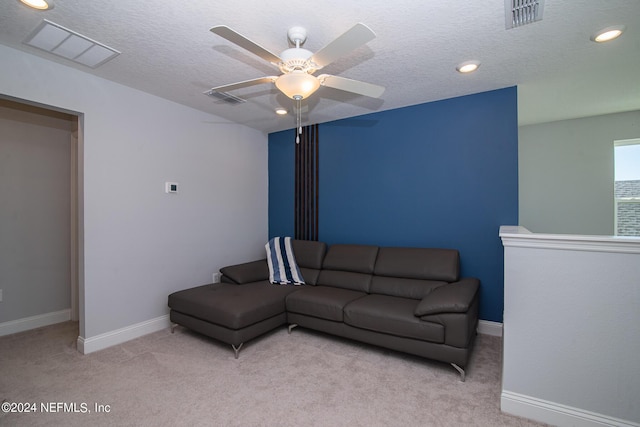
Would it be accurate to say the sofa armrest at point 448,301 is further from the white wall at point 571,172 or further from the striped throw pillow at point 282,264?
the white wall at point 571,172

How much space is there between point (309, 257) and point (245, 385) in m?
1.84

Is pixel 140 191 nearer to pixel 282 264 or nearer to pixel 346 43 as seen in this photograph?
pixel 282 264

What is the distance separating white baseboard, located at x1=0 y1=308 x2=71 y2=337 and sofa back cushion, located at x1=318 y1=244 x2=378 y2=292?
3106 millimetres

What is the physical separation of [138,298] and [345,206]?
2661mm

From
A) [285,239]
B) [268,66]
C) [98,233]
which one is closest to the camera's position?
[268,66]

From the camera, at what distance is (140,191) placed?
10.5ft

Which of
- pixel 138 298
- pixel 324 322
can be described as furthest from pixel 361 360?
pixel 138 298

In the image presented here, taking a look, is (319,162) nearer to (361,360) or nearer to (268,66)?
(268,66)

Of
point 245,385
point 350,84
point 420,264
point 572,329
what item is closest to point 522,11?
point 350,84

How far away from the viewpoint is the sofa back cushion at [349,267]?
343 cm

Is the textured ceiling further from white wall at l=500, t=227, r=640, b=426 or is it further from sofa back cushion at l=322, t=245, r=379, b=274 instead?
sofa back cushion at l=322, t=245, r=379, b=274

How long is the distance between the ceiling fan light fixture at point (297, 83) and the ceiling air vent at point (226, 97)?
58.4 inches

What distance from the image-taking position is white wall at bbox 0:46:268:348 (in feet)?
9.03

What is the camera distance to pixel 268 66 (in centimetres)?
256
